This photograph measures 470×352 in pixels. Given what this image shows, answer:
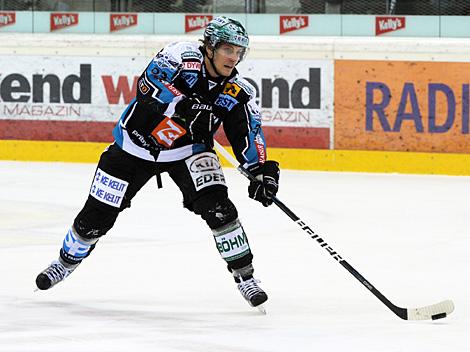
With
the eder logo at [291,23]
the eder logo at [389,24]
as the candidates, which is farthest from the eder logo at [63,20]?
the eder logo at [389,24]

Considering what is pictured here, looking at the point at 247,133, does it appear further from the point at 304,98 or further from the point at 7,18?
the point at 7,18

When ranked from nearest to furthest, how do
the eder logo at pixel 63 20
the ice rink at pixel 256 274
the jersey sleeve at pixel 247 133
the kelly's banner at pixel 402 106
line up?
the ice rink at pixel 256 274 < the jersey sleeve at pixel 247 133 < the kelly's banner at pixel 402 106 < the eder logo at pixel 63 20

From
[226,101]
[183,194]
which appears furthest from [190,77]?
[183,194]

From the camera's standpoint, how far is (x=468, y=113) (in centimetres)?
927

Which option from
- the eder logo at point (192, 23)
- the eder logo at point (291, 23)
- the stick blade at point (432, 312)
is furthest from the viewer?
the eder logo at point (192, 23)

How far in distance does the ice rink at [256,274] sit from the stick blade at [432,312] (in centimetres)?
4

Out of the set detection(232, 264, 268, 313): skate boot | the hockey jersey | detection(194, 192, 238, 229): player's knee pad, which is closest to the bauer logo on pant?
the hockey jersey

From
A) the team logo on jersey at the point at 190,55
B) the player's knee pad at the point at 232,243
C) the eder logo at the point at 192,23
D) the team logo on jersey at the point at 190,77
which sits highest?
the team logo on jersey at the point at 190,55

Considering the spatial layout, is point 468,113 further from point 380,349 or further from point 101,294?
point 380,349

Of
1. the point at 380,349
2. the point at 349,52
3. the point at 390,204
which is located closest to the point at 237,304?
the point at 380,349

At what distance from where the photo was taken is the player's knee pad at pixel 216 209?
13.5 ft

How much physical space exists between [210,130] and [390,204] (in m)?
3.48

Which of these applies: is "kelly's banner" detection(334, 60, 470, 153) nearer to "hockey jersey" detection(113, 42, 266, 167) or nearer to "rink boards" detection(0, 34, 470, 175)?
"rink boards" detection(0, 34, 470, 175)

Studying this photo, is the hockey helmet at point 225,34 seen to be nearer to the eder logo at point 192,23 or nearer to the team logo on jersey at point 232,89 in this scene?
the team logo on jersey at point 232,89
